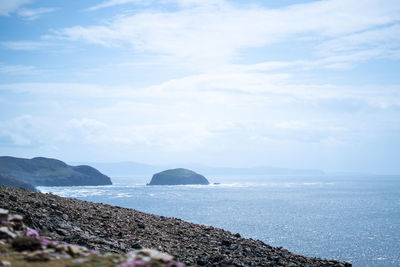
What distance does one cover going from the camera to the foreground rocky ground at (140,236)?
24.0 m

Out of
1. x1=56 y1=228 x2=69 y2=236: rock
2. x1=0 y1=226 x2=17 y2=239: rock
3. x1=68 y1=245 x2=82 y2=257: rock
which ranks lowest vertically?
x1=56 y1=228 x2=69 y2=236: rock

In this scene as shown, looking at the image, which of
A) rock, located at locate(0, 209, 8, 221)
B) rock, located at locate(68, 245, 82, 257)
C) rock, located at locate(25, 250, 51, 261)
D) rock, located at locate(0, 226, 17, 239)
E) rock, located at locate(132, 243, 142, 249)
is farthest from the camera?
rock, located at locate(132, 243, 142, 249)

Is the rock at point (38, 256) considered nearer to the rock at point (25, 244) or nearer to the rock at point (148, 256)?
the rock at point (25, 244)

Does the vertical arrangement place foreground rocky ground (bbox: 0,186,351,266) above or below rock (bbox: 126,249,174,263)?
below

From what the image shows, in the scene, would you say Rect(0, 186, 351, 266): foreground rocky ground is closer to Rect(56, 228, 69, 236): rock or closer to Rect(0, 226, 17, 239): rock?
Rect(56, 228, 69, 236): rock

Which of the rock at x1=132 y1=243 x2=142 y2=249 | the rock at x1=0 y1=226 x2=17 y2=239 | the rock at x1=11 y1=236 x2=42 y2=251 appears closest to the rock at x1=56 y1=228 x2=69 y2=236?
the rock at x1=132 y1=243 x2=142 y2=249

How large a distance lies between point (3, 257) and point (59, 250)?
84.6 inches

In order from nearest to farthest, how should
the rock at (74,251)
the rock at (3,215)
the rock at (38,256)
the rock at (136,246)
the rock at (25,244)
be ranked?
the rock at (38,256), the rock at (74,251), the rock at (25,244), the rock at (3,215), the rock at (136,246)

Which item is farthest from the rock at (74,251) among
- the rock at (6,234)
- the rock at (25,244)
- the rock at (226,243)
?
the rock at (226,243)

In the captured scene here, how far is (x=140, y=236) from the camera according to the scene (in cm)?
2805

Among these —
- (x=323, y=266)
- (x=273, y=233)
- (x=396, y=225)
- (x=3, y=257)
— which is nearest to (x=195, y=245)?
(x=323, y=266)

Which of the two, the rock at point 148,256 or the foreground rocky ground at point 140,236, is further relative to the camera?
the foreground rocky ground at point 140,236

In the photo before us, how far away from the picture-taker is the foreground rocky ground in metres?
24.0

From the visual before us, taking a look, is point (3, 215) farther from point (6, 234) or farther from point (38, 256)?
point (38, 256)
